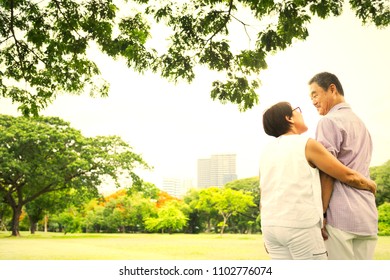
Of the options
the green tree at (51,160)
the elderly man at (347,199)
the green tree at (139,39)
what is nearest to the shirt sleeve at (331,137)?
the elderly man at (347,199)

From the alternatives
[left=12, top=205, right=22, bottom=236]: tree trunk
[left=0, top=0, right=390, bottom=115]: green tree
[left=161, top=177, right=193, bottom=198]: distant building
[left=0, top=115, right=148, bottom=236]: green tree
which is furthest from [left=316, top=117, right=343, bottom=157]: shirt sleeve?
[left=12, top=205, right=22, bottom=236]: tree trunk

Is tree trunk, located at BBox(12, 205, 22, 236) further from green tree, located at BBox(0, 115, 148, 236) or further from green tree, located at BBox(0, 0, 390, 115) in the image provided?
green tree, located at BBox(0, 0, 390, 115)

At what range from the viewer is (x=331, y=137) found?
1.39 meters

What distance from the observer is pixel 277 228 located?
128cm

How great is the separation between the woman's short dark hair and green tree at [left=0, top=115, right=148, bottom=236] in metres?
2.41

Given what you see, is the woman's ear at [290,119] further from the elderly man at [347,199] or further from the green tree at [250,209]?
the green tree at [250,209]

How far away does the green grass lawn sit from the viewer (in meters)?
3.37

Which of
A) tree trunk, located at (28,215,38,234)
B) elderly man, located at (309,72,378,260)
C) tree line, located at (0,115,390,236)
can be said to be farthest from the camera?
tree trunk, located at (28,215,38,234)

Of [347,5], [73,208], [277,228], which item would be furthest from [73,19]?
[277,228]

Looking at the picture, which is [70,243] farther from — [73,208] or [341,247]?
[341,247]

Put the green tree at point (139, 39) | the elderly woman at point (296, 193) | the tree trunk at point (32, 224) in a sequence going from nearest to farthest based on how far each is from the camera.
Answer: the elderly woman at point (296, 193) → the green tree at point (139, 39) → the tree trunk at point (32, 224)

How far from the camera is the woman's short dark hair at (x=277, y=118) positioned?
1387 mm

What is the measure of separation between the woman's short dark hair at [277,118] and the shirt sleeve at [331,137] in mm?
134

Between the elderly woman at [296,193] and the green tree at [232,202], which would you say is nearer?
the elderly woman at [296,193]
